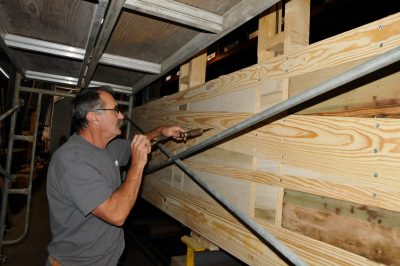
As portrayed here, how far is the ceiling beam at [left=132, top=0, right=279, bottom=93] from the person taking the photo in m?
1.70

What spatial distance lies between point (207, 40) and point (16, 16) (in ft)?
5.49

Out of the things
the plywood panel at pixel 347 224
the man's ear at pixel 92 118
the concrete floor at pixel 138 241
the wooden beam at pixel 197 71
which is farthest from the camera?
the concrete floor at pixel 138 241

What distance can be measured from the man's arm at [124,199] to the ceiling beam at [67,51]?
4.56ft

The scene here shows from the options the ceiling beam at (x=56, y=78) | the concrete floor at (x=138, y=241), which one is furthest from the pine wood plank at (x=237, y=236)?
the ceiling beam at (x=56, y=78)

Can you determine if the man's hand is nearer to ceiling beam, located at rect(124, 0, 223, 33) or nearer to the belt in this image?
ceiling beam, located at rect(124, 0, 223, 33)

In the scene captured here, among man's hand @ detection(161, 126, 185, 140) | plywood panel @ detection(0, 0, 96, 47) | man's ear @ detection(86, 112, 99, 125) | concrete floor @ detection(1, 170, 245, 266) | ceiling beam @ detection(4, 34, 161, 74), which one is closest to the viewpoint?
plywood panel @ detection(0, 0, 96, 47)

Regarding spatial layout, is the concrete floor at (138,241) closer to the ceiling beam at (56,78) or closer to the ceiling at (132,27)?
the ceiling beam at (56,78)

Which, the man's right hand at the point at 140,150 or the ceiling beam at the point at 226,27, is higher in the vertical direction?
the ceiling beam at the point at 226,27

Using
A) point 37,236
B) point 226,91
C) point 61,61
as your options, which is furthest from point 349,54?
point 37,236

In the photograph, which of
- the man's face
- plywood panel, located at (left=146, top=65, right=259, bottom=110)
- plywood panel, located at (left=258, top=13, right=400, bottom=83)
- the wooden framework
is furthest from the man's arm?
plywood panel, located at (left=258, top=13, right=400, bottom=83)

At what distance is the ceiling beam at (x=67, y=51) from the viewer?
275 cm

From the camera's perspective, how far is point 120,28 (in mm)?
2486

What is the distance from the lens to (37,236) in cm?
647

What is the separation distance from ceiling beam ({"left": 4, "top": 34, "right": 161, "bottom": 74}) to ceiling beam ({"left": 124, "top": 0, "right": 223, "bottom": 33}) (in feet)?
4.80
